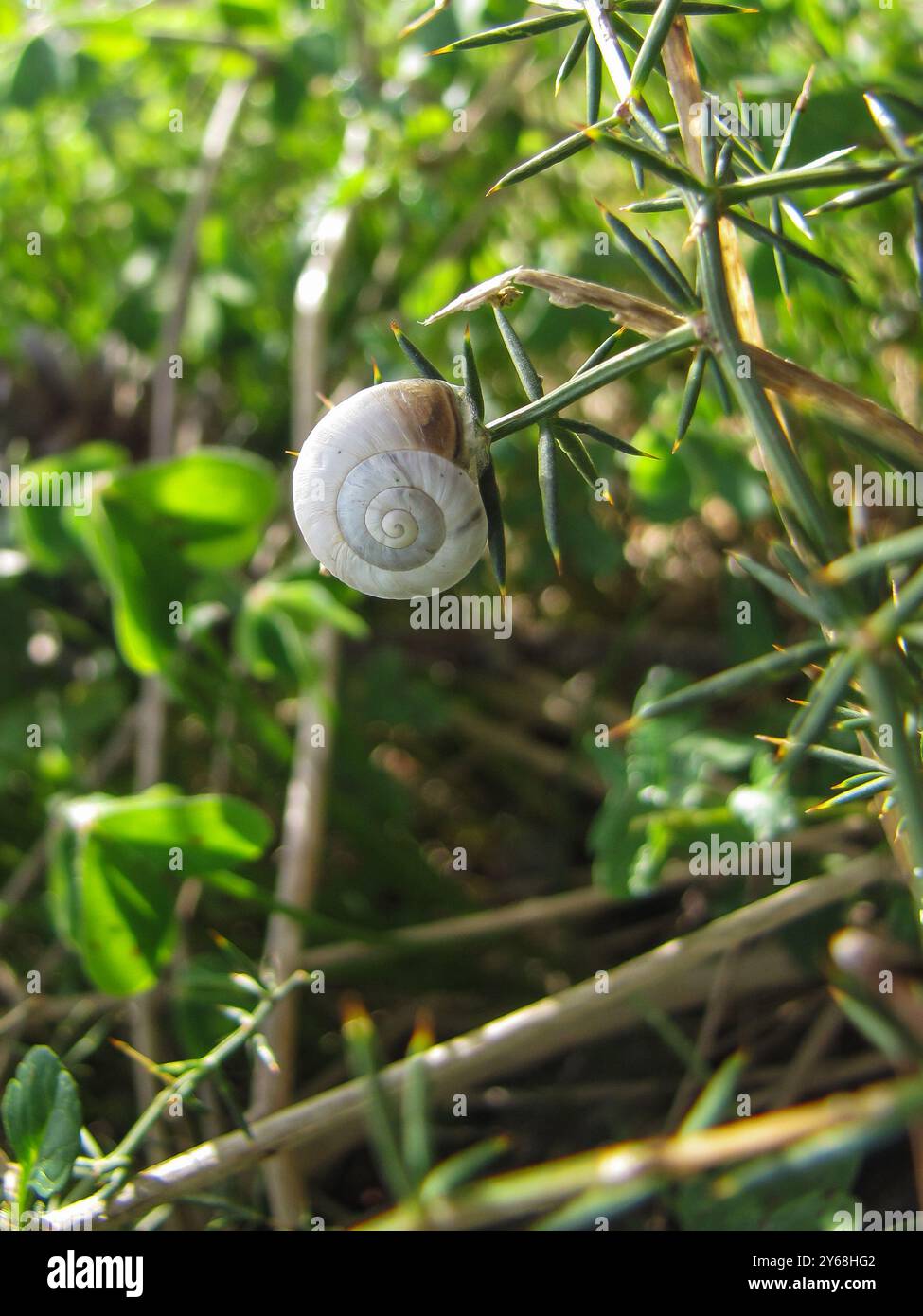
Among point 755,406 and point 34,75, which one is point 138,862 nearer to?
point 755,406

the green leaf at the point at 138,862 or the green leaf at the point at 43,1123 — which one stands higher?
the green leaf at the point at 138,862

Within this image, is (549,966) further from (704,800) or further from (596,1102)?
(704,800)

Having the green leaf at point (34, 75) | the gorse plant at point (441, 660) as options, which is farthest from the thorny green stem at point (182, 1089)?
the green leaf at point (34, 75)

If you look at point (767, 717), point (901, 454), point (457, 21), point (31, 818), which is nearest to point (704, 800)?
point (767, 717)

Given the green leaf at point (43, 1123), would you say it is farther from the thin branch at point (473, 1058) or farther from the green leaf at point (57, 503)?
the green leaf at point (57, 503)

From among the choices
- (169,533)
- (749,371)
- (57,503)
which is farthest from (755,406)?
(57,503)
